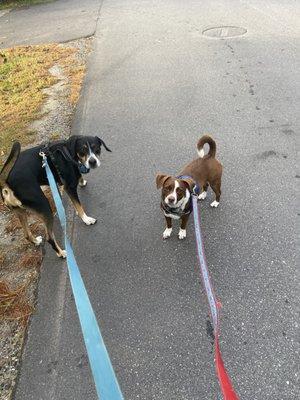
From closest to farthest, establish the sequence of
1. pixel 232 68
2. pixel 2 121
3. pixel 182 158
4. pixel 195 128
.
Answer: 1. pixel 182 158
2. pixel 195 128
3. pixel 2 121
4. pixel 232 68

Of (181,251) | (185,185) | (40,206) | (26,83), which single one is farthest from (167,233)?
(26,83)

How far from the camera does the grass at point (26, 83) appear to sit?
6.56 m

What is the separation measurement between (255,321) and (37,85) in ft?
23.2

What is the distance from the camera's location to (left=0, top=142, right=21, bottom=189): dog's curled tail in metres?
3.16

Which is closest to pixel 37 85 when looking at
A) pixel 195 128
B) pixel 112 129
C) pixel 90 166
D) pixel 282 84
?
pixel 112 129

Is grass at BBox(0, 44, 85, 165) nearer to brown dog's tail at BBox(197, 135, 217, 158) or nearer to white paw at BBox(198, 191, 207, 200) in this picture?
white paw at BBox(198, 191, 207, 200)

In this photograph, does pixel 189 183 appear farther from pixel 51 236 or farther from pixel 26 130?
pixel 26 130

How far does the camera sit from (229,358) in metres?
2.94

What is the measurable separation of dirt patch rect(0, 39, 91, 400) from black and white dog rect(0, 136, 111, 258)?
0.36 metres

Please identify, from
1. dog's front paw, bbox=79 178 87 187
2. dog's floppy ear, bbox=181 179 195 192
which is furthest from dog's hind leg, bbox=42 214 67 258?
dog's floppy ear, bbox=181 179 195 192

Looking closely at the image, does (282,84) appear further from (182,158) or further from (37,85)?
(37,85)

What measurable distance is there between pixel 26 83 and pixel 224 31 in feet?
18.7

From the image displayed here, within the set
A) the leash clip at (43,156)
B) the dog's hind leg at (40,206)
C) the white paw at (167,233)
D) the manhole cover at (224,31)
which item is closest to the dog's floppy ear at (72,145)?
the leash clip at (43,156)

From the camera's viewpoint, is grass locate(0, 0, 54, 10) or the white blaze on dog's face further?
grass locate(0, 0, 54, 10)
